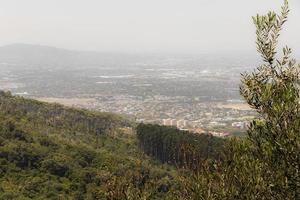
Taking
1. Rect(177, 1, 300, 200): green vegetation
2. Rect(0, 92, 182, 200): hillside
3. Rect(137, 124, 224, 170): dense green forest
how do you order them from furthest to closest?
1. Rect(137, 124, 224, 170): dense green forest
2. Rect(0, 92, 182, 200): hillside
3. Rect(177, 1, 300, 200): green vegetation

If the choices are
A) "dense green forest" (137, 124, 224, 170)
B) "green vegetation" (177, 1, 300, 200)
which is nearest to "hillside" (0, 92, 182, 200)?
"dense green forest" (137, 124, 224, 170)

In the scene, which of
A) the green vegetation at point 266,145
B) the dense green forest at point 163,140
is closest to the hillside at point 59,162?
the dense green forest at point 163,140

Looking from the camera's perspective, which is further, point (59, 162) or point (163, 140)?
point (163, 140)

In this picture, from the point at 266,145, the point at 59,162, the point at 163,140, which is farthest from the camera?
the point at 163,140

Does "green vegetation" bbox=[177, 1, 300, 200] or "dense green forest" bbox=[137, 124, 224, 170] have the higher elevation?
"green vegetation" bbox=[177, 1, 300, 200]

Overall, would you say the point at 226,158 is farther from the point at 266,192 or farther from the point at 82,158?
the point at 82,158

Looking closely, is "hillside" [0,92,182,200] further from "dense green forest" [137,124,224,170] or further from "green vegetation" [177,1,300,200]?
"green vegetation" [177,1,300,200]

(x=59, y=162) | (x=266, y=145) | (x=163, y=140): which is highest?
(x=266, y=145)

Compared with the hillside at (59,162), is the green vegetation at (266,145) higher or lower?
higher

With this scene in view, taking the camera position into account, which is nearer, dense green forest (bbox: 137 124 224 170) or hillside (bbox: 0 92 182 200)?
hillside (bbox: 0 92 182 200)

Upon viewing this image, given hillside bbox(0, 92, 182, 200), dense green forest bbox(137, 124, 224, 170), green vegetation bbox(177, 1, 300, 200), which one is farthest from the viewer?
dense green forest bbox(137, 124, 224, 170)

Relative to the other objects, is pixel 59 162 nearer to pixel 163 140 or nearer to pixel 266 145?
pixel 163 140

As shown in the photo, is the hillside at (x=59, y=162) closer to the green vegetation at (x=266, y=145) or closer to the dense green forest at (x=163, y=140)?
the dense green forest at (x=163, y=140)

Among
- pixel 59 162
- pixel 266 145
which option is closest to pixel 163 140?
pixel 59 162
